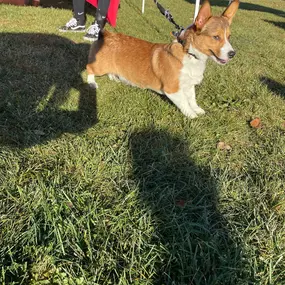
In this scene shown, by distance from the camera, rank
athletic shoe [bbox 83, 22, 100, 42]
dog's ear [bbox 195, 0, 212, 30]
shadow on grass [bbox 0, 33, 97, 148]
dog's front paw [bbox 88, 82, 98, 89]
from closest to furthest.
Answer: shadow on grass [bbox 0, 33, 97, 148], dog's ear [bbox 195, 0, 212, 30], dog's front paw [bbox 88, 82, 98, 89], athletic shoe [bbox 83, 22, 100, 42]

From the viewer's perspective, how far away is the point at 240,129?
10.2 ft

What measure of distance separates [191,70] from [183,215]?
181 cm

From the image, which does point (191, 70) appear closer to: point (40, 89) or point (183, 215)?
point (40, 89)

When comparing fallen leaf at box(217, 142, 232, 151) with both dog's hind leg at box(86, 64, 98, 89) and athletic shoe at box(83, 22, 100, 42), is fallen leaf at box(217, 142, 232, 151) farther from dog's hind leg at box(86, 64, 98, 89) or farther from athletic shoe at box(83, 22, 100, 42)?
athletic shoe at box(83, 22, 100, 42)

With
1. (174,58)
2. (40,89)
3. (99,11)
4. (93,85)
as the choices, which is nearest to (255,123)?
(174,58)

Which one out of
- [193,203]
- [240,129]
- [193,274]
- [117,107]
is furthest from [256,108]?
[193,274]

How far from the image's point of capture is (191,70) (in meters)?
3.27

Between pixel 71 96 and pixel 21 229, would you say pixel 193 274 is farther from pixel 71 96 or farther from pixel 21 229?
pixel 71 96

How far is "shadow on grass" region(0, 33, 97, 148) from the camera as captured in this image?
2740 mm

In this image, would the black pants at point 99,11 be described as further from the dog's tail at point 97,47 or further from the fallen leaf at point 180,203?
the fallen leaf at point 180,203

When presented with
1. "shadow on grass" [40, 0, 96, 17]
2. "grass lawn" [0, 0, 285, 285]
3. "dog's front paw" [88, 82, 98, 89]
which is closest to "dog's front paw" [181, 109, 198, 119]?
"grass lawn" [0, 0, 285, 285]

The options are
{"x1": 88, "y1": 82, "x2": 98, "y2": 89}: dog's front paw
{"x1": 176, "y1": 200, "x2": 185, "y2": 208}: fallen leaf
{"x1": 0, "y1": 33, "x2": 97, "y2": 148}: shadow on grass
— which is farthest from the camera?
{"x1": 88, "y1": 82, "x2": 98, "y2": 89}: dog's front paw

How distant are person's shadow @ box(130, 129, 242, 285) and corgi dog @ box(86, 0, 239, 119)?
86 cm

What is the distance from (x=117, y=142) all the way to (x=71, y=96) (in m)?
1.16
